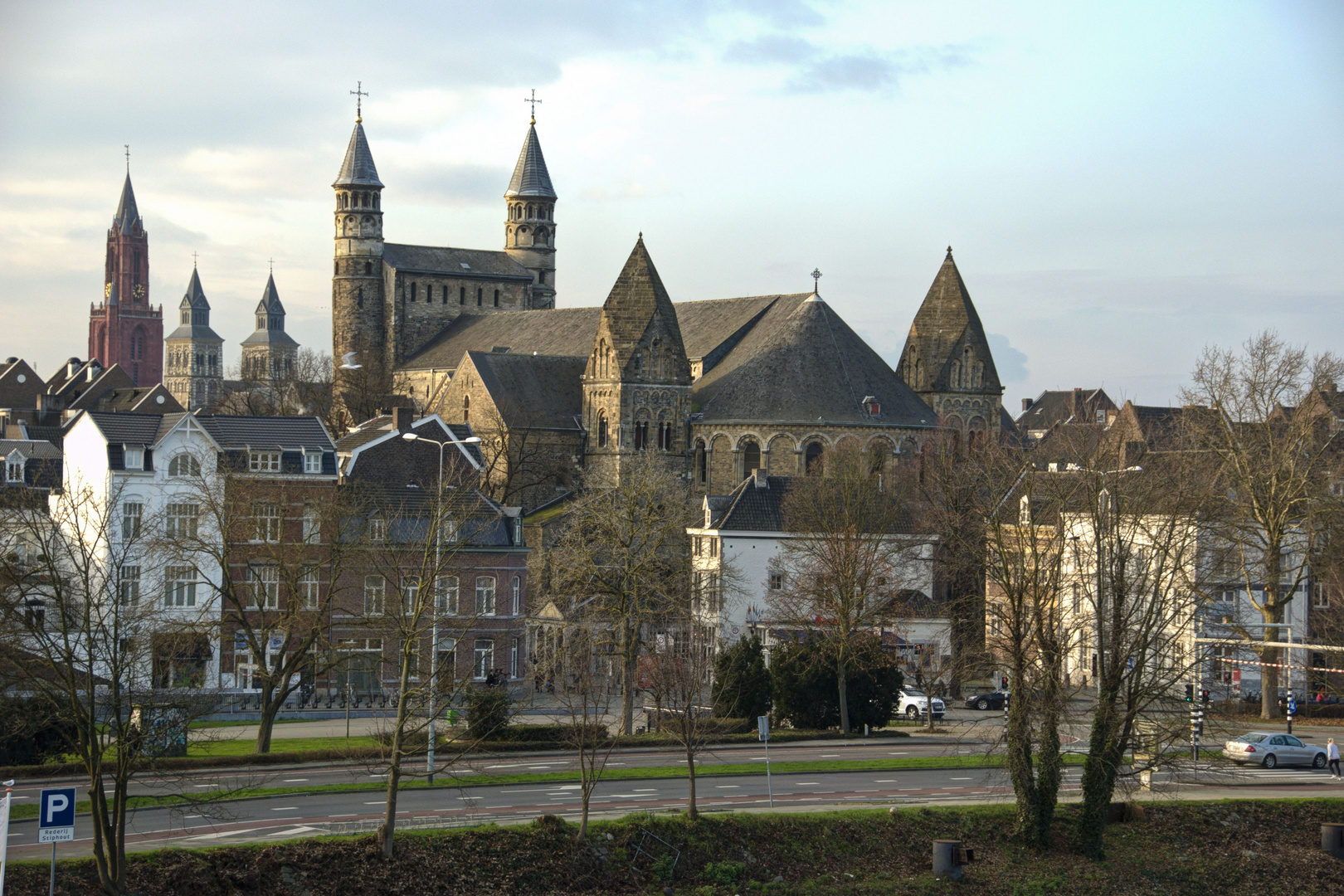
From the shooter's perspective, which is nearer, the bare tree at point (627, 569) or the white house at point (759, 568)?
the bare tree at point (627, 569)

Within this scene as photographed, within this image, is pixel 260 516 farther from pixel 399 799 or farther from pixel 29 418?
pixel 29 418

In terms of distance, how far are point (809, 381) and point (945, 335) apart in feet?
34.9

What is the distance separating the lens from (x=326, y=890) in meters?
25.0

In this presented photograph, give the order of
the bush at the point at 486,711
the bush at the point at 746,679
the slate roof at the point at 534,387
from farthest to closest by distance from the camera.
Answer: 1. the slate roof at the point at 534,387
2. the bush at the point at 746,679
3. the bush at the point at 486,711

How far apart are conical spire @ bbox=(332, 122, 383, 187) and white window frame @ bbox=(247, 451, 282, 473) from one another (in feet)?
226

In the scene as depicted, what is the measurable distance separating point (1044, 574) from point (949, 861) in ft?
22.6

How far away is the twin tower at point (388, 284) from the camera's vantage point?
381ft

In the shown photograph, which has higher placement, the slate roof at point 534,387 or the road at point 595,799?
the slate roof at point 534,387

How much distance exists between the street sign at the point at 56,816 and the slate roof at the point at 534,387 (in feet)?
202

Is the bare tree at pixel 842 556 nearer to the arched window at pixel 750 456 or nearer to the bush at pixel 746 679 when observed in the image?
the bush at pixel 746 679

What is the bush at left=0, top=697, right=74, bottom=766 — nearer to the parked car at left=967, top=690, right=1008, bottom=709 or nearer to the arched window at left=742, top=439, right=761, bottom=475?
the parked car at left=967, top=690, right=1008, bottom=709

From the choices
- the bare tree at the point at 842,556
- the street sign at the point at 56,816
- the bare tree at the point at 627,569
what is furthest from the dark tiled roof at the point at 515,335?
the street sign at the point at 56,816

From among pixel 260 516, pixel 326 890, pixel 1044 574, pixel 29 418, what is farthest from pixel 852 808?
pixel 29 418

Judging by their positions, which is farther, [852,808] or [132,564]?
[132,564]
